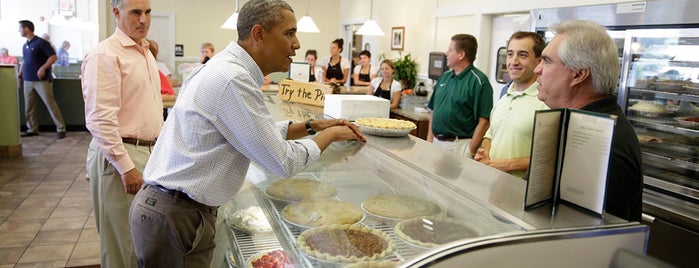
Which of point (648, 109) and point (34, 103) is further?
point (34, 103)

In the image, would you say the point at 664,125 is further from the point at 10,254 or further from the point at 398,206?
the point at 10,254

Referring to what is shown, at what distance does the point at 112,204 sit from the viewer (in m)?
2.83

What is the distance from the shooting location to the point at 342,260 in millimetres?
1645

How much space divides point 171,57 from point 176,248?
1055 centimetres

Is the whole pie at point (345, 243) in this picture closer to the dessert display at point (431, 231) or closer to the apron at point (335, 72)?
the dessert display at point (431, 231)

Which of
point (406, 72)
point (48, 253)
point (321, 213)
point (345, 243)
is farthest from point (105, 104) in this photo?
point (406, 72)

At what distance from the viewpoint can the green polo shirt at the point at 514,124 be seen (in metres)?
2.84

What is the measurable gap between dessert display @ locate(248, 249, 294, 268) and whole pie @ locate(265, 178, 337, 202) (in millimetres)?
234

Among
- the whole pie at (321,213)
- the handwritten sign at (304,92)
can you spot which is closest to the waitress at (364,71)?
the handwritten sign at (304,92)

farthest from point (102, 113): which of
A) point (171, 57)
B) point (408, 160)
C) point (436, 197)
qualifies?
point (171, 57)

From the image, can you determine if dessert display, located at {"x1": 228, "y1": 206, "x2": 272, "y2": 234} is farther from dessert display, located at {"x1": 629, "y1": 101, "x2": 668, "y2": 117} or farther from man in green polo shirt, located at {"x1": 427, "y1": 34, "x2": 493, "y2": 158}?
dessert display, located at {"x1": 629, "y1": 101, "x2": 668, "y2": 117}

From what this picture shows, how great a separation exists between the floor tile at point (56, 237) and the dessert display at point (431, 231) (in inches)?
132

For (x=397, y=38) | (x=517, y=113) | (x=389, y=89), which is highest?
(x=397, y=38)

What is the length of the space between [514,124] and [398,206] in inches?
48.3
